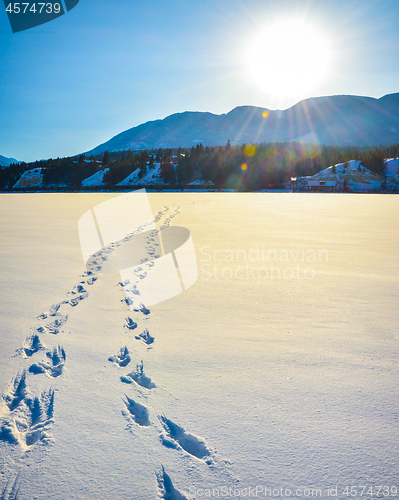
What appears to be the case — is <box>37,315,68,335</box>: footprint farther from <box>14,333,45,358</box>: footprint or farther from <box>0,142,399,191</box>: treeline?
<box>0,142,399,191</box>: treeline

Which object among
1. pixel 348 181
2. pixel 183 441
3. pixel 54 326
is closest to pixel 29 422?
pixel 183 441

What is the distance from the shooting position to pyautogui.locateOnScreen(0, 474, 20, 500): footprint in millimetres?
1489

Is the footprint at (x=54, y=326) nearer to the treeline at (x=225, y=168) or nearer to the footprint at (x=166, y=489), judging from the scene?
the footprint at (x=166, y=489)

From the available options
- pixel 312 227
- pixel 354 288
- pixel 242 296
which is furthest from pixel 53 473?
pixel 312 227

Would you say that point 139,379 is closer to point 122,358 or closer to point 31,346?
point 122,358

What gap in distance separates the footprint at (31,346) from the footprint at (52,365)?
135 millimetres

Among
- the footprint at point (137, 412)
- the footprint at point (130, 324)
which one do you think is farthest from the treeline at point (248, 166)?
the footprint at point (137, 412)

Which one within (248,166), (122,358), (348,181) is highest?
(248,166)

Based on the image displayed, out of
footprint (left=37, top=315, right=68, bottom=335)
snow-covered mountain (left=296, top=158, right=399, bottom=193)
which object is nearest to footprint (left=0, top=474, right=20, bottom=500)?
footprint (left=37, top=315, right=68, bottom=335)

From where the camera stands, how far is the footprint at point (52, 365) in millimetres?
2447

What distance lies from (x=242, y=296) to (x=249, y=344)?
4.13 feet

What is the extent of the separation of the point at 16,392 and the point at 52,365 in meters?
0.35

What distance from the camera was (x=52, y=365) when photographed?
2541mm

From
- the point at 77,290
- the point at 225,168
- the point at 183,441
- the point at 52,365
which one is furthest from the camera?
the point at 225,168
